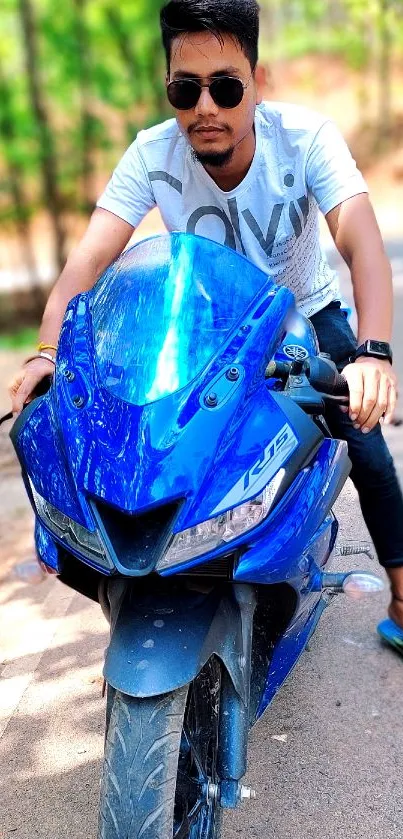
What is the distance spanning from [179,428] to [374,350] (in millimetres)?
645

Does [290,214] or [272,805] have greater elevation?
[290,214]

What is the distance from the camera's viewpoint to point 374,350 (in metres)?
2.29

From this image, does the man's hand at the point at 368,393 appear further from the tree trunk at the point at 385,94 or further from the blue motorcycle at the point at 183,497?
the tree trunk at the point at 385,94

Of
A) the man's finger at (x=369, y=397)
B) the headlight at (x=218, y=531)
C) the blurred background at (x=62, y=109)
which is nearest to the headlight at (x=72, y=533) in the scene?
the headlight at (x=218, y=531)

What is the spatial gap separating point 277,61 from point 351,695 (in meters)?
39.4

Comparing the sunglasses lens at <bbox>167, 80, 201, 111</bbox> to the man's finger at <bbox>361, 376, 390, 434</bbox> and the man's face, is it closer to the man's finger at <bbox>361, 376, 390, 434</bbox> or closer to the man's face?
the man's face

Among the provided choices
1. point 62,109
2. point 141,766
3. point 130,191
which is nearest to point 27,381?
point 130,191

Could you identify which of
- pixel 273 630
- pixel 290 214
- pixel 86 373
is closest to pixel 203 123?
pixel 290 214

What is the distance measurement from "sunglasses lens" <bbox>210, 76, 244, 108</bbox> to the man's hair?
4.4 inches

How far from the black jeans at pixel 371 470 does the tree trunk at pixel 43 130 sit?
11.5 m

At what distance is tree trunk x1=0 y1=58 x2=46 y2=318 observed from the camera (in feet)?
46.3

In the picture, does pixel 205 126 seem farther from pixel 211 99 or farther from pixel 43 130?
pixel 43 130

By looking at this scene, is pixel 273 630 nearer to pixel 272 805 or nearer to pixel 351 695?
pixel 272 805

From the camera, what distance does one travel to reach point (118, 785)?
186cm
